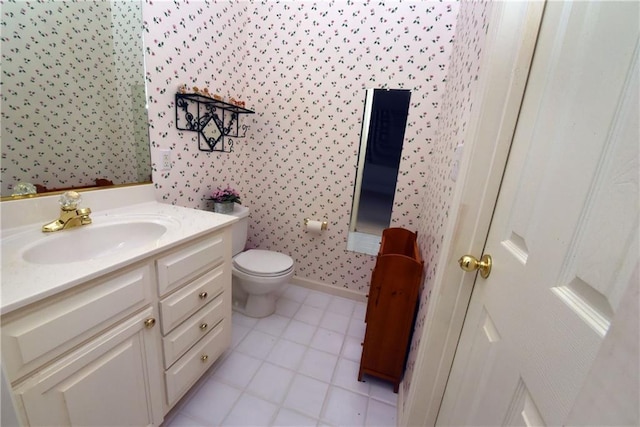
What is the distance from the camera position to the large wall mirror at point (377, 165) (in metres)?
1.77

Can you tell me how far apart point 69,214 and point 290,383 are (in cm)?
126

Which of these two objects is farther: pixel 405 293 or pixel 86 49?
pixel 405 293

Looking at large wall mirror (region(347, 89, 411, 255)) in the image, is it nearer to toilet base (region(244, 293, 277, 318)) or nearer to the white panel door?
toilet base (region(244, 293, 277, 318))

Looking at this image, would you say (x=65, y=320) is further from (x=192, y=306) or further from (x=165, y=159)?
(x=165, y=159)

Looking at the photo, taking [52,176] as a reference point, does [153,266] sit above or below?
below

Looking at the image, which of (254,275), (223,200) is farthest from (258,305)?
(223,200)

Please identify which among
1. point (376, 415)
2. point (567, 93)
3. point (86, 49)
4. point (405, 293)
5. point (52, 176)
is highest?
point (86, 49)

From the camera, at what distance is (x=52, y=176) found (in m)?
1.00

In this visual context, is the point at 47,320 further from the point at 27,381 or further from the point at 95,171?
the point at 95,171

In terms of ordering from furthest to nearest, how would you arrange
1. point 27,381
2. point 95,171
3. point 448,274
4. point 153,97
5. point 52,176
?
point 153,97 < point 95,171 < point 52,176 < point 448,274 < point 27,381

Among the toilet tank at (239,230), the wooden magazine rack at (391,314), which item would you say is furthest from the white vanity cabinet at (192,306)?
the wooden magazine rack at (391,314)

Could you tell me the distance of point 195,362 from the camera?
1.15 metres

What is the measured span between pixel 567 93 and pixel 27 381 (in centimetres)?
134

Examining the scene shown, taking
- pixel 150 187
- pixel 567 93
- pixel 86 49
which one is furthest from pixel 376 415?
pixel 86 49
